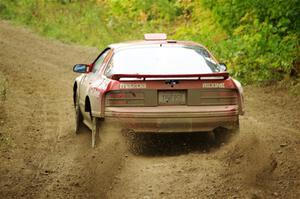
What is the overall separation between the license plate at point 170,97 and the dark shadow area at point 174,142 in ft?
1.75

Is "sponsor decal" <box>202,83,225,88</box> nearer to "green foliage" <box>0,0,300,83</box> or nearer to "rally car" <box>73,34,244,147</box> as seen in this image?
"rally car" <box>73,34,244,147</box>

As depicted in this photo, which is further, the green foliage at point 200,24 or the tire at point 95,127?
the green foliage at point 200,24

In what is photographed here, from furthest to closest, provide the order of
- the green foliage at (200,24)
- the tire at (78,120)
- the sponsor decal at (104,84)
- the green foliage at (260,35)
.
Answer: the green foliage at (200,24) < the green foliage at (260,35) < the tire at (78,120) < the sponsor decal at (104,84)

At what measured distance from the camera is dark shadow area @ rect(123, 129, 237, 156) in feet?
26.8

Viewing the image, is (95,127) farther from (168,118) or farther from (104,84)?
(168,118)

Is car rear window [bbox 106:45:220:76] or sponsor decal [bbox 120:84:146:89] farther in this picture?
car rear window [bbox 106:45:220:76]

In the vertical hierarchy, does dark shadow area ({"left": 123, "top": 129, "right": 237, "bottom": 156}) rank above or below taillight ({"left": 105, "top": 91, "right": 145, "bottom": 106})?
below

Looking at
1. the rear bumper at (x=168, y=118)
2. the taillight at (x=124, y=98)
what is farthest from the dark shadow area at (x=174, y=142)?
the taillight at (x=124, y=98)

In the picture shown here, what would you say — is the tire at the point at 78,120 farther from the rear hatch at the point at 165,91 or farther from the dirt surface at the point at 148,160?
the rear hatch at the point at 165,91

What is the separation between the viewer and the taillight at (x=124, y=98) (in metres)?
7.76

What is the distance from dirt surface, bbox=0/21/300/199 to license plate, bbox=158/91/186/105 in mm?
651

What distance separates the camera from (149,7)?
86.1ft

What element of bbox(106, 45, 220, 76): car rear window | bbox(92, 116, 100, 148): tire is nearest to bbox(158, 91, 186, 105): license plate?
bbox(106, 45, 220, 76): car rear window

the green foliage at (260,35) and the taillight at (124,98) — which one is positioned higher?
the taillight at (124,98)
